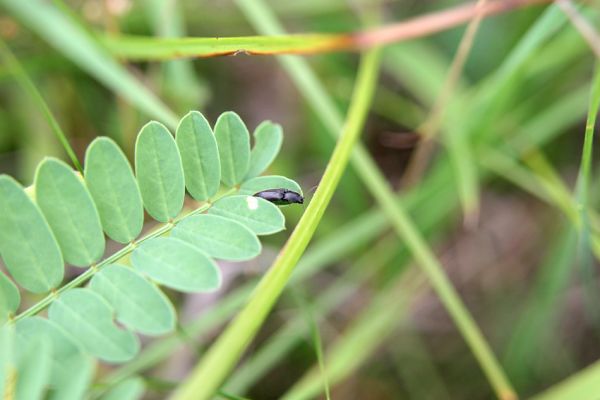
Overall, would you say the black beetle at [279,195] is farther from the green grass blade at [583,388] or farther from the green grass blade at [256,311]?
the green grass blade at [583,388]

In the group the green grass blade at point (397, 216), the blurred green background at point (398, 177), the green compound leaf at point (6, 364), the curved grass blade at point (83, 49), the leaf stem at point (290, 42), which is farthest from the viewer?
the blurred green background at point (398, 177)

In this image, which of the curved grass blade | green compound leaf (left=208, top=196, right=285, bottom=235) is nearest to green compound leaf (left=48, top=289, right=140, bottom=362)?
green compound leaf (left=208, top=196, right=285, bottom=235)

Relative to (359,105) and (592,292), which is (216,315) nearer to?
(359,105)

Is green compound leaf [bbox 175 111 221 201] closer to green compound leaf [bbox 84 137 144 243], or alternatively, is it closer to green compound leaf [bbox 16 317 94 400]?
green compound leaf [bbox 84 137 144 243]

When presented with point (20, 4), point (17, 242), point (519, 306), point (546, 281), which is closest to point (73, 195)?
point (17, 242)

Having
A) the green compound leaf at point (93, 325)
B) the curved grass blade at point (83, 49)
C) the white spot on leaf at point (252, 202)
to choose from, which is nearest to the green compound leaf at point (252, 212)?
the white spot on leaf at point (252, 202)

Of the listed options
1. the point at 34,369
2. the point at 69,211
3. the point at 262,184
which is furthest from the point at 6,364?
the point at 262,184
